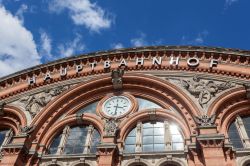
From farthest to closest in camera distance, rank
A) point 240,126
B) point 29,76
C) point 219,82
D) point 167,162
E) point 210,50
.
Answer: point 29,76
point 210,50
point 219,82
point 240,126
point 167,162

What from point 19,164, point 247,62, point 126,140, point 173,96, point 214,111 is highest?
point 247,62

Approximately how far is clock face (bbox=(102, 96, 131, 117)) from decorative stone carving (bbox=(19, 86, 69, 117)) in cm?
273

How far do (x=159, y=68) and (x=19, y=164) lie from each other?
28.9ft

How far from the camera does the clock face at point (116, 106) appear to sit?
1881 cm

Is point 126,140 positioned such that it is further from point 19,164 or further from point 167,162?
point 19,164

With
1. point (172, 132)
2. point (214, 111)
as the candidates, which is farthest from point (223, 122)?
point (172, 132)

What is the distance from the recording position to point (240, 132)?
54.4 ft

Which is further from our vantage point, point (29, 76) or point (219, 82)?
point (29, 76)

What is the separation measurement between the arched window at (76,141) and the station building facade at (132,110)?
0.16ft

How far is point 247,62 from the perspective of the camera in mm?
18969

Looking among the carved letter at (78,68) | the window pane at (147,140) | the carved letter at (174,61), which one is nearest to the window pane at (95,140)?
the window pane at (147,140)

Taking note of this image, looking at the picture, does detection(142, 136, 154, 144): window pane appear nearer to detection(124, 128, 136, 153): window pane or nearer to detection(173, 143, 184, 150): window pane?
detection(124, 128, 136, 153): window pane

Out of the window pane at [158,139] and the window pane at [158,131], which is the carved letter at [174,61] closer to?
the window pane at [158,131]

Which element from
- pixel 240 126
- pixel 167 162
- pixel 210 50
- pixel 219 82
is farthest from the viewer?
pixel 210 50
